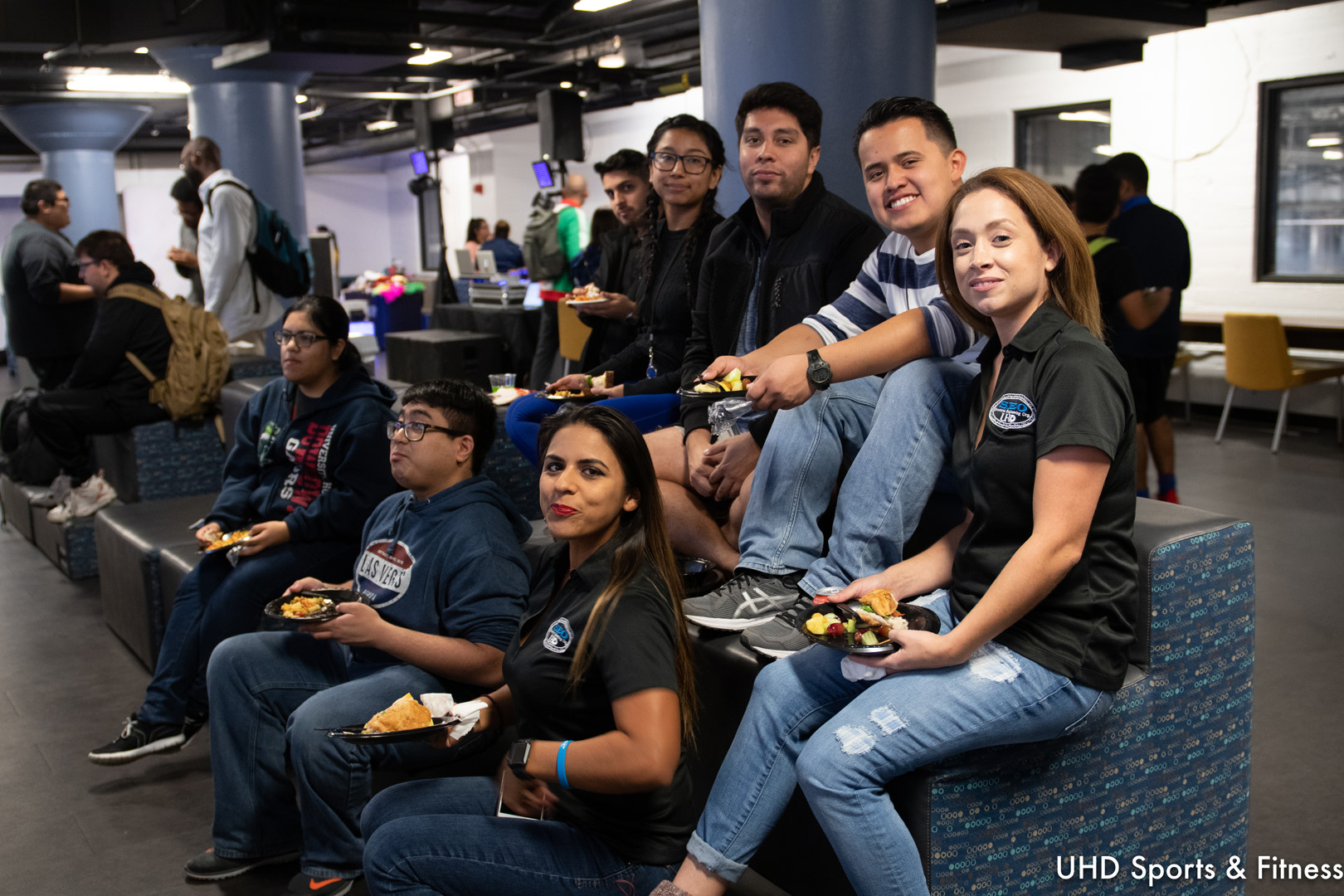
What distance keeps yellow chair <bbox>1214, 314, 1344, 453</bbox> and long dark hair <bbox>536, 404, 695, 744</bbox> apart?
642 cm

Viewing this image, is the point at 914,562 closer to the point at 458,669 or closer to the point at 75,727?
the point at 458,669

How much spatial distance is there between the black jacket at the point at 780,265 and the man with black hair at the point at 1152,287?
2782mm

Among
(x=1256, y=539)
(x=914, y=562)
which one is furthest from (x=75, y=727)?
(x=1256, y=539)

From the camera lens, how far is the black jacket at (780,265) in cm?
273

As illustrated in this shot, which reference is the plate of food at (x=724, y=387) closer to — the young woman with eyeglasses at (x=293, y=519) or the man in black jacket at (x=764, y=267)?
the man in black jacket at (x=764, y=267)

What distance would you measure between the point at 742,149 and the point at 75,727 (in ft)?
8.70

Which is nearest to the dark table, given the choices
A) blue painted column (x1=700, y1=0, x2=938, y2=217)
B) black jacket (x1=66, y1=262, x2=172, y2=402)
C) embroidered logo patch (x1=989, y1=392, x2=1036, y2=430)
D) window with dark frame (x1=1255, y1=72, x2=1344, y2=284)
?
black jacket (x1=66, y1=262, x2=172, y2=402)

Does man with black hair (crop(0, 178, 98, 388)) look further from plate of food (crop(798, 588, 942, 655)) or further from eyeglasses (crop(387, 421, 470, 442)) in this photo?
plate of food (crop(798, 588, 942, 655))

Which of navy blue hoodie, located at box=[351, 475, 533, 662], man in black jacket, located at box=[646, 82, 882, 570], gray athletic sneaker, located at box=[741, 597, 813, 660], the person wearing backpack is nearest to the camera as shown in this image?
gray athletic sneaker, located at box=[741, 597, 813, 660]

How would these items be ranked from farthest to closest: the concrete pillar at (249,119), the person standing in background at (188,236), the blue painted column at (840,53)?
the concrete pillar at (249,119)
the person standing in background at (188,236)
the blue painted column at (840,53)

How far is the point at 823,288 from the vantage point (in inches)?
107

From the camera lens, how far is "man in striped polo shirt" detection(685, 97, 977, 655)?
2123 mm

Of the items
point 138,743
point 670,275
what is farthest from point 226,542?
point 670,275

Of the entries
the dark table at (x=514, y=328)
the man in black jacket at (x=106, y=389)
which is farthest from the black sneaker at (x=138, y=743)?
the dark table at (x=514, y=328)
